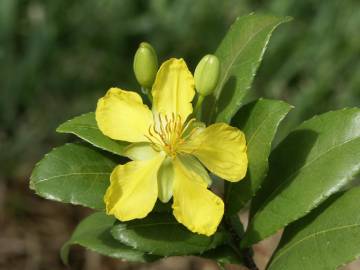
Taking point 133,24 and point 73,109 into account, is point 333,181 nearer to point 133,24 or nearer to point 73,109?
point 73,109

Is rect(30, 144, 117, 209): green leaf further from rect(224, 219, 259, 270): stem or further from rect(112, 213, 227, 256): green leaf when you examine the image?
rect(224, 219, 259, 270): stem

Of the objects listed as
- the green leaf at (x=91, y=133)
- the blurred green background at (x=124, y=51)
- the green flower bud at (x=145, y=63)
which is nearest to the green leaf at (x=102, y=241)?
the green leaf at (x=91, y=133)

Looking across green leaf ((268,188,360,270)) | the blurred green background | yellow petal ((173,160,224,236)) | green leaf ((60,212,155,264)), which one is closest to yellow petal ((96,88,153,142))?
yellow petal ((173,160,224,236))

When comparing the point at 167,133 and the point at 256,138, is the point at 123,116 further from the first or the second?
the point at 256,138

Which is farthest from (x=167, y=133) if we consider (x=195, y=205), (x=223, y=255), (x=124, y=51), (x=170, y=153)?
(x=124, y=51)

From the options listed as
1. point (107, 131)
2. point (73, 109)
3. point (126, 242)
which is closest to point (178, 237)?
point (126, 242)

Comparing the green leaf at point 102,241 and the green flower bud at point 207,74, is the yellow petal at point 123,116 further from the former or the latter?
the green leaf at point 102,241
